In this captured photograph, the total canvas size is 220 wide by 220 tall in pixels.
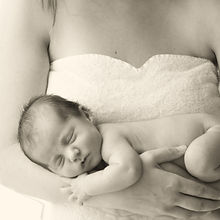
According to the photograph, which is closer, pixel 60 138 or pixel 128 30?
pixel 60 138

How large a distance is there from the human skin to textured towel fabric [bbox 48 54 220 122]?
1.5 inches

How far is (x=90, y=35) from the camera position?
1543 mm

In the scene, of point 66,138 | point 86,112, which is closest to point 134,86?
point 86,112

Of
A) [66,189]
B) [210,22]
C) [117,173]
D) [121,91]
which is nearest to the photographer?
[117,173]

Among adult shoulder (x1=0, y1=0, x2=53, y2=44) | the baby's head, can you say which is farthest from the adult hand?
adult shoulder (x1=0, y1=0, x2=53, y2=44)

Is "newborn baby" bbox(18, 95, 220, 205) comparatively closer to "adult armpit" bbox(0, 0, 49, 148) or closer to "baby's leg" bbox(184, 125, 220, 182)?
"baby's leg" bbox(184, 125, 220, 182)

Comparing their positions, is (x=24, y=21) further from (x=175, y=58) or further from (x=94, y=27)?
(x=175, y=58)

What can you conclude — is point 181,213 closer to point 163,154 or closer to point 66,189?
point 163,154

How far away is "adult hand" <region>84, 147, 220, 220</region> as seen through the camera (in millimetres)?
1288

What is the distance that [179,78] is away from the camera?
1.50m

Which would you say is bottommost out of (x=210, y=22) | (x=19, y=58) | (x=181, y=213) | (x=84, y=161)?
(x=181, y=213)

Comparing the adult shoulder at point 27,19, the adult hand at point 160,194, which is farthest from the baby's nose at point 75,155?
the adult shoulder at point 27,19

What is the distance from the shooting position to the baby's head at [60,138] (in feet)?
4.26

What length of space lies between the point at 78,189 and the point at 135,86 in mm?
346
